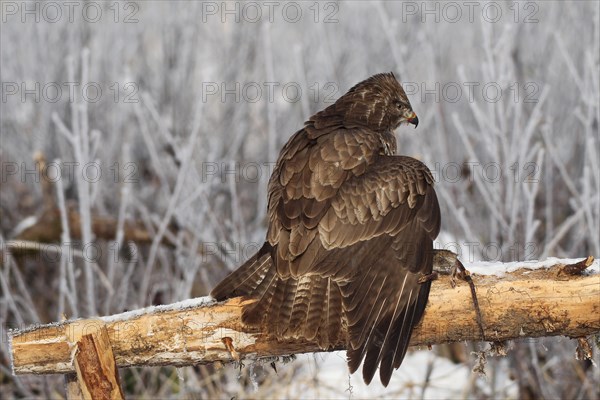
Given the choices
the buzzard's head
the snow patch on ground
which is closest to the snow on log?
the buzzard's head

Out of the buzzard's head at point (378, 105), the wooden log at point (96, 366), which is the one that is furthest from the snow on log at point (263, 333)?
the buzzard's head at point (378, 105)

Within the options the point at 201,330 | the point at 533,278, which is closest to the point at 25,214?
the point at 201,330

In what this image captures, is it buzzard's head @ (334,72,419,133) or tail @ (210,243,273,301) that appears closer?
tail @ (210,243,273,301)

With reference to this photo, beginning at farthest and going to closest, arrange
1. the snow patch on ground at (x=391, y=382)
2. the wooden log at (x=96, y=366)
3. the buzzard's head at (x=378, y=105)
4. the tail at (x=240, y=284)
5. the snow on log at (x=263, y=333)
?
1. the snow patch on ground at (x=391, y=382)
2. the buzzard's head at (x=378, y=105)
3. the tail at (x=240, y=284)
4. the wooden log at (x=96, y=366)
5. the snow on log at (x=263, y=333)

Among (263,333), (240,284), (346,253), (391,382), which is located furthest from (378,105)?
(391,382)

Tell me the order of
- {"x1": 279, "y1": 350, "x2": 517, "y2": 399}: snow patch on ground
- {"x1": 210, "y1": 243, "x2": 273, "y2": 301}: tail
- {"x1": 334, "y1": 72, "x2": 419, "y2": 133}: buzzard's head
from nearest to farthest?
{"x1": 210, "y1": 243, "x2": 273, "y2": 301}: tail → {"x1": 334, "y1": 72, "x2": 419, "y2": 133}: buzzard's head → {"x1": 279, "y1": 350, "x2": 517, "y2": 399}: snow patch on ground

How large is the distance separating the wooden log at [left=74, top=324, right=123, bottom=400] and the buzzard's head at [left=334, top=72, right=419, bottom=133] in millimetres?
1728

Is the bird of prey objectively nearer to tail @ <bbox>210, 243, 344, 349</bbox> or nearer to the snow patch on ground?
tail @ <bbox>210, 243, 344, 349</bbox>

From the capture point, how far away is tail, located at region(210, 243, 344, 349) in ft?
12.5

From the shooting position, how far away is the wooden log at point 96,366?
388 cm

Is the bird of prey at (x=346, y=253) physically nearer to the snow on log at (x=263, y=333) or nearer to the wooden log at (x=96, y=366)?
the snow on log at (x=263, y=333)

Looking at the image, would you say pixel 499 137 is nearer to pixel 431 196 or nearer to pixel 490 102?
pixel 490 102

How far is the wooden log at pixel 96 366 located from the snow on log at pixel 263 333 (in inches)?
1.4

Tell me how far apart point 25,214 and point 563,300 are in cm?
652
